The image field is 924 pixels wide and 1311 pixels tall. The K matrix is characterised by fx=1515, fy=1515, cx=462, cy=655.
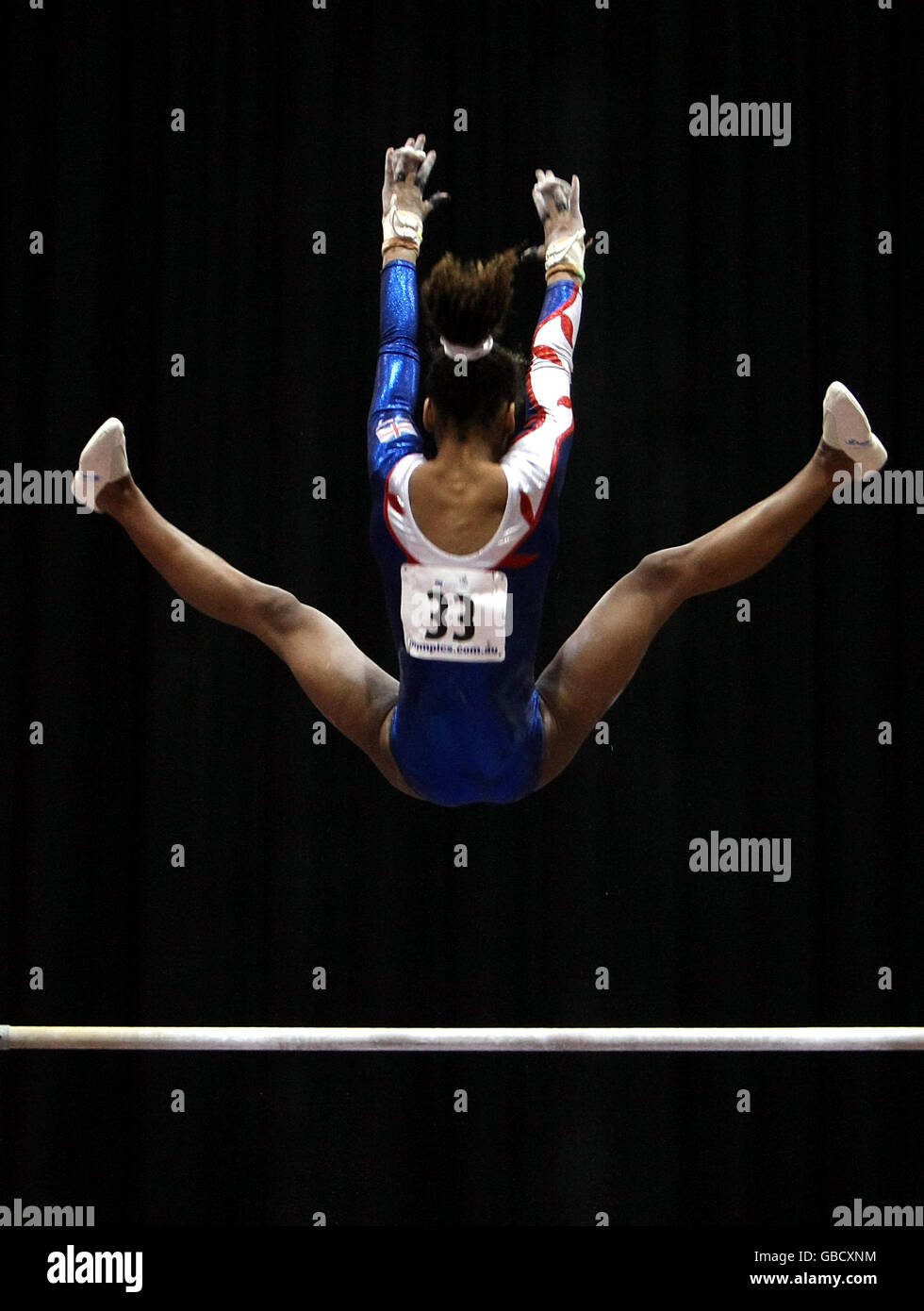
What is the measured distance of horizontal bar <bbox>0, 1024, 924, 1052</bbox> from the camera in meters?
3.49

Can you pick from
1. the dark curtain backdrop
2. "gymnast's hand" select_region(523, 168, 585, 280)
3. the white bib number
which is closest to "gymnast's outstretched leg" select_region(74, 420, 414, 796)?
the white bib number

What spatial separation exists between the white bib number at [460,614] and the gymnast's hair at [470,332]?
1.09ft

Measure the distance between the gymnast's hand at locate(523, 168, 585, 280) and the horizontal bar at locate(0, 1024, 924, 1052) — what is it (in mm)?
1797

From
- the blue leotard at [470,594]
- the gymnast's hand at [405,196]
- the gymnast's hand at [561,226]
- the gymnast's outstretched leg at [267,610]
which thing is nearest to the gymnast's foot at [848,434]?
the blue leotard at [470,594]

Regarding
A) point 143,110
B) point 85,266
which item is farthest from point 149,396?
point 143,110

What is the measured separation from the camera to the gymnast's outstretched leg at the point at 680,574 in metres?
3.40

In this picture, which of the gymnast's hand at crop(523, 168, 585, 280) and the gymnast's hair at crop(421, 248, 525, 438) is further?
the gymnast's hand at crop(523, 168, 585, 280)

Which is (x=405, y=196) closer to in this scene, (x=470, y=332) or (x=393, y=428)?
(x=470, y=332)

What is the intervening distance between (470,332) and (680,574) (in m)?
0.72

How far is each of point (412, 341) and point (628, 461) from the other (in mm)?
2082

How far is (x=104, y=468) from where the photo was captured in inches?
138

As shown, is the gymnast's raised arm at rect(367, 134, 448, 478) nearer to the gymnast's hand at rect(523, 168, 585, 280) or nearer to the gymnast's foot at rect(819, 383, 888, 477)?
the gymnast's hand at rect(523, 168, 585, 280)

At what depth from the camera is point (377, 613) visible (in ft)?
17.9

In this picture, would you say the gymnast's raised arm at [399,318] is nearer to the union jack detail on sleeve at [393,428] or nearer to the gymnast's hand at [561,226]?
the union jack detail on sleeve at [393,428]
